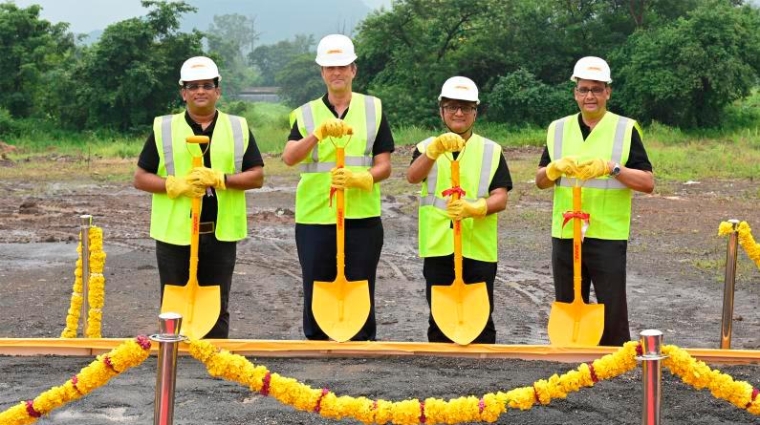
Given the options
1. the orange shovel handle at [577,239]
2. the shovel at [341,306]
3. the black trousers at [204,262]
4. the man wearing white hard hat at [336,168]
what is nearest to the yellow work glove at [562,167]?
the orange shovel handle at [577,239]

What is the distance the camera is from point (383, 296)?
429 inches

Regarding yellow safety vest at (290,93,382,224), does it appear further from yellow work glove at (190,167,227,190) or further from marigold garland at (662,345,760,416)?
marigold garland at (662,345,760,416)

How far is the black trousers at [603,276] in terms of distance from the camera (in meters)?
6.93

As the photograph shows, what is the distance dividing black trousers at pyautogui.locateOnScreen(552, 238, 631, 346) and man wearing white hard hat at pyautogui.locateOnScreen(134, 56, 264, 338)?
1866 mm

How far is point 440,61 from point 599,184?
100.0ft

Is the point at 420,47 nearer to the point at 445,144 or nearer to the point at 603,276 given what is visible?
the point at 603,276

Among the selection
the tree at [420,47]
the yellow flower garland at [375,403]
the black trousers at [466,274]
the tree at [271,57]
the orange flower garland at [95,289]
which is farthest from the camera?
the tree at [271,57]

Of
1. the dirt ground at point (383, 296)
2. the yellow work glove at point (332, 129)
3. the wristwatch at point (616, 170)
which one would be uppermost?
the yellow work glove at point (332, 129)

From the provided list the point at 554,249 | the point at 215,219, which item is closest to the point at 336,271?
the point at 215,219

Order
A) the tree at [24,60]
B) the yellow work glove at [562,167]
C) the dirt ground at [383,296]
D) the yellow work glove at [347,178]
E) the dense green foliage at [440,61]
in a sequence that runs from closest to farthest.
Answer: the dirt ground at [383,296] < the yellow work glove at [562,167] < the yellow work glove at [347,178] < the dense green foliage at [440,61] < the tree at [24,60]

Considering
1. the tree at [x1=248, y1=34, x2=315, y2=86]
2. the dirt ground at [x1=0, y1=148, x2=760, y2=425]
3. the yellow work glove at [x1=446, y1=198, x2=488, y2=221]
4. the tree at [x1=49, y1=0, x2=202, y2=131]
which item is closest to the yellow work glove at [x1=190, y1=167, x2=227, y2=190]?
the dirt ground at [x1=0, y1=148, x2=760, y2=425]

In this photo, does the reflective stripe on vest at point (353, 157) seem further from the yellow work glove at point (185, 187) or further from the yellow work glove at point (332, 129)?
the yellow work glove at point (185, 187)

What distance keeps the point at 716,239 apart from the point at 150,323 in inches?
305

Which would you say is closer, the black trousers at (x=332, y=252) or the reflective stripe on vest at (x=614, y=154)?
the reflective stripe on vest at (x=614, y=154)
